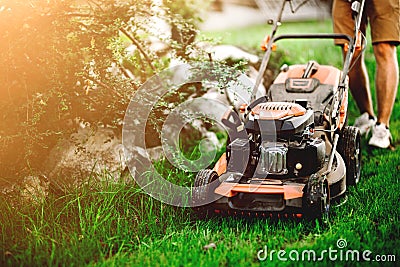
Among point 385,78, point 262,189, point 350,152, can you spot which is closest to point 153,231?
point 262,189

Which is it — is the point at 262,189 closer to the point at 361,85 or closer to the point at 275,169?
the point at 275,169

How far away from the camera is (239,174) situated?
10.6ft

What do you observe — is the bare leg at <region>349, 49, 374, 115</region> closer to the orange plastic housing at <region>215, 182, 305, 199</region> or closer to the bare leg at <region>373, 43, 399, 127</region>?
the bare leg at <region>373, 43, 399, 127</region>

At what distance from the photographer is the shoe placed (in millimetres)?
4613

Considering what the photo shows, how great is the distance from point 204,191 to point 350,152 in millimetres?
1100

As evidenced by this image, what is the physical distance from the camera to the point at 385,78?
4367 millimetres

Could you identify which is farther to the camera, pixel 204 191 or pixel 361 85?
pixel 361 85

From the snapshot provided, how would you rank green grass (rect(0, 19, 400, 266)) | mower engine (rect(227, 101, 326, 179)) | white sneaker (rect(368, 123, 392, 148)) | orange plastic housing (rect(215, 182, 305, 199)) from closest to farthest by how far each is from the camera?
green grass (rect(0, 19, 400, 266)) → orange plastic housing (rect(215, 182, 305, 199)) → mower engine (rect(227, 101, 326, 179)) → white sneaker (rect(368, 123, 392, 148))

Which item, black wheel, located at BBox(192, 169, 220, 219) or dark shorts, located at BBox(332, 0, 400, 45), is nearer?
black wheel, located at BBox(192, 169, 220, 219)

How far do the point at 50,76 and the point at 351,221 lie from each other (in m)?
1.83

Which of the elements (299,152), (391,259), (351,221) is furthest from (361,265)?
(299,152)

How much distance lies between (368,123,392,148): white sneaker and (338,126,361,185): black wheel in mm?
616

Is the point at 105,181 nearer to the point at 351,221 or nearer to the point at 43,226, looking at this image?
the point at 43,226

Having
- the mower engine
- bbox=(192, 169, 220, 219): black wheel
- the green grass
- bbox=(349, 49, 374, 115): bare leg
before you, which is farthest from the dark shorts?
bbox=(192, 169, 220, 219): black wheel
